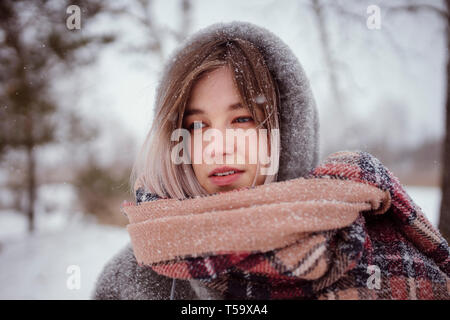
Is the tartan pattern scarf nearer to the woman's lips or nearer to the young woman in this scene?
the young woman

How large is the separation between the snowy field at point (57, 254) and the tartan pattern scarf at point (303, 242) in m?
1.22

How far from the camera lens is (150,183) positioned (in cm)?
118

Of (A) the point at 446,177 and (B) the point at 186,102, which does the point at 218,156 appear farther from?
(A) the point at 446,177

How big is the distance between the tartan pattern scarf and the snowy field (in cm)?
122

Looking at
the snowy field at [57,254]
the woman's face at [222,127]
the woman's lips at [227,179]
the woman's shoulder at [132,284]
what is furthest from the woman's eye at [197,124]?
the snowy field at [57,254]

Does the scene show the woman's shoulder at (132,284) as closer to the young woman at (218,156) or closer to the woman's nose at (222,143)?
the young woman at (218,156)

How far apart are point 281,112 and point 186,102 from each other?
0.46 meters

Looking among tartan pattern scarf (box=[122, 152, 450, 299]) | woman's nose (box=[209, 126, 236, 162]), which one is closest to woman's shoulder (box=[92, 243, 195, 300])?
tartan pattern scarf (box=[122, 152, 450, 299])

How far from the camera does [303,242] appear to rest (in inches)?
29.9

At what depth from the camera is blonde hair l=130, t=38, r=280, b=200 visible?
1110 mm

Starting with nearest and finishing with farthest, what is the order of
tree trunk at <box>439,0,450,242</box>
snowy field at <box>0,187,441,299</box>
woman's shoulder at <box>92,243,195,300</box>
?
woman's shoulder at <box>92,243,195,300</box> < tree trunk at <box>439,0,450,242</box> < snowy field at <box>0,187,441,299</box>

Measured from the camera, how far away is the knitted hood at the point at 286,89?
1.19m
